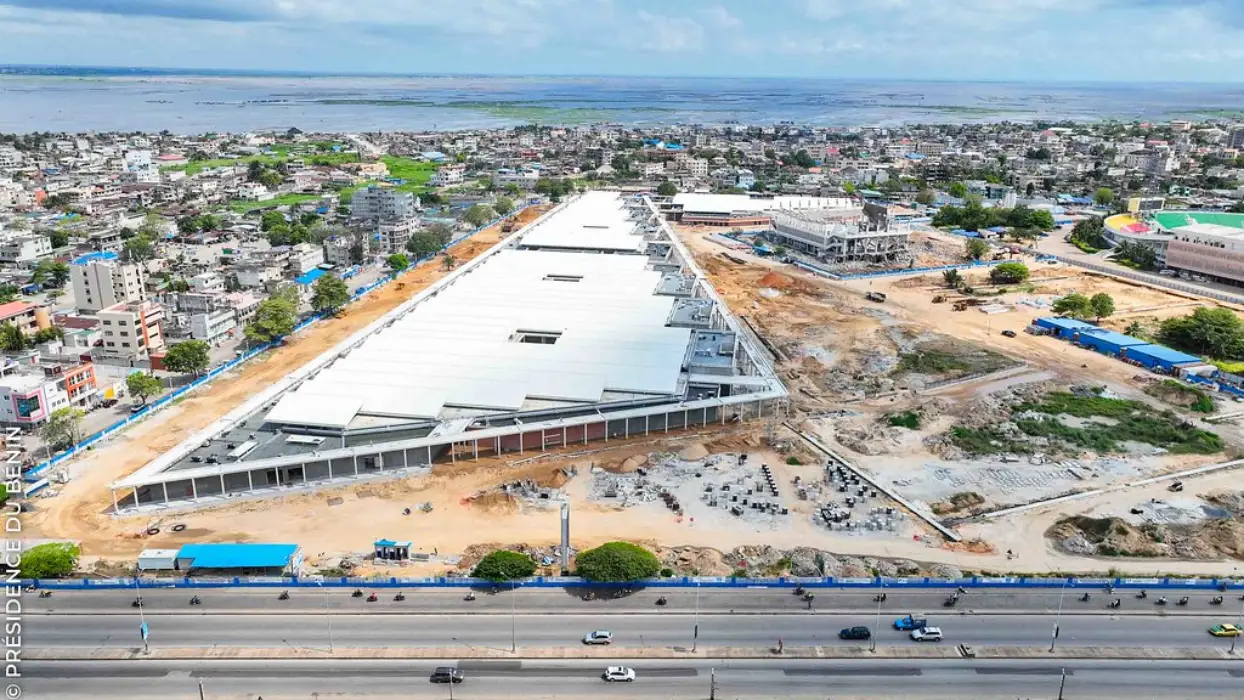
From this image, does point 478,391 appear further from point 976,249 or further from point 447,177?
point 447,177

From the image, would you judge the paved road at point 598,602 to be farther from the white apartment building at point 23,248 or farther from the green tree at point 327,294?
the white apartment building at point 23,248

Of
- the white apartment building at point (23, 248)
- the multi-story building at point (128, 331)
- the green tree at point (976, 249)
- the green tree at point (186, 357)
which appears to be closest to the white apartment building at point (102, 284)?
the multi-story building at point (128, 331)

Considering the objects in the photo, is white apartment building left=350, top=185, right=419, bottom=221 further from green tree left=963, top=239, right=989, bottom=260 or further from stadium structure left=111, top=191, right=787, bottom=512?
green tree left=963, top=239, right=989, bottom=260

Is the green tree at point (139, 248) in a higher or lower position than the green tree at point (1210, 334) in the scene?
higher

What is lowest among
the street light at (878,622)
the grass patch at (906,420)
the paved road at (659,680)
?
the paved road at (659,680)

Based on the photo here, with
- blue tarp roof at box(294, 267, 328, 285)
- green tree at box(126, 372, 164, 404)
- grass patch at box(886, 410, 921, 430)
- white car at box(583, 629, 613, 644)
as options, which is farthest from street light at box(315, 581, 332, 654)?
blue tarp roof at box(294, 267, 328, 285)

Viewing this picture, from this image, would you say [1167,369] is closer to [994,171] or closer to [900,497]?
[900,497]
